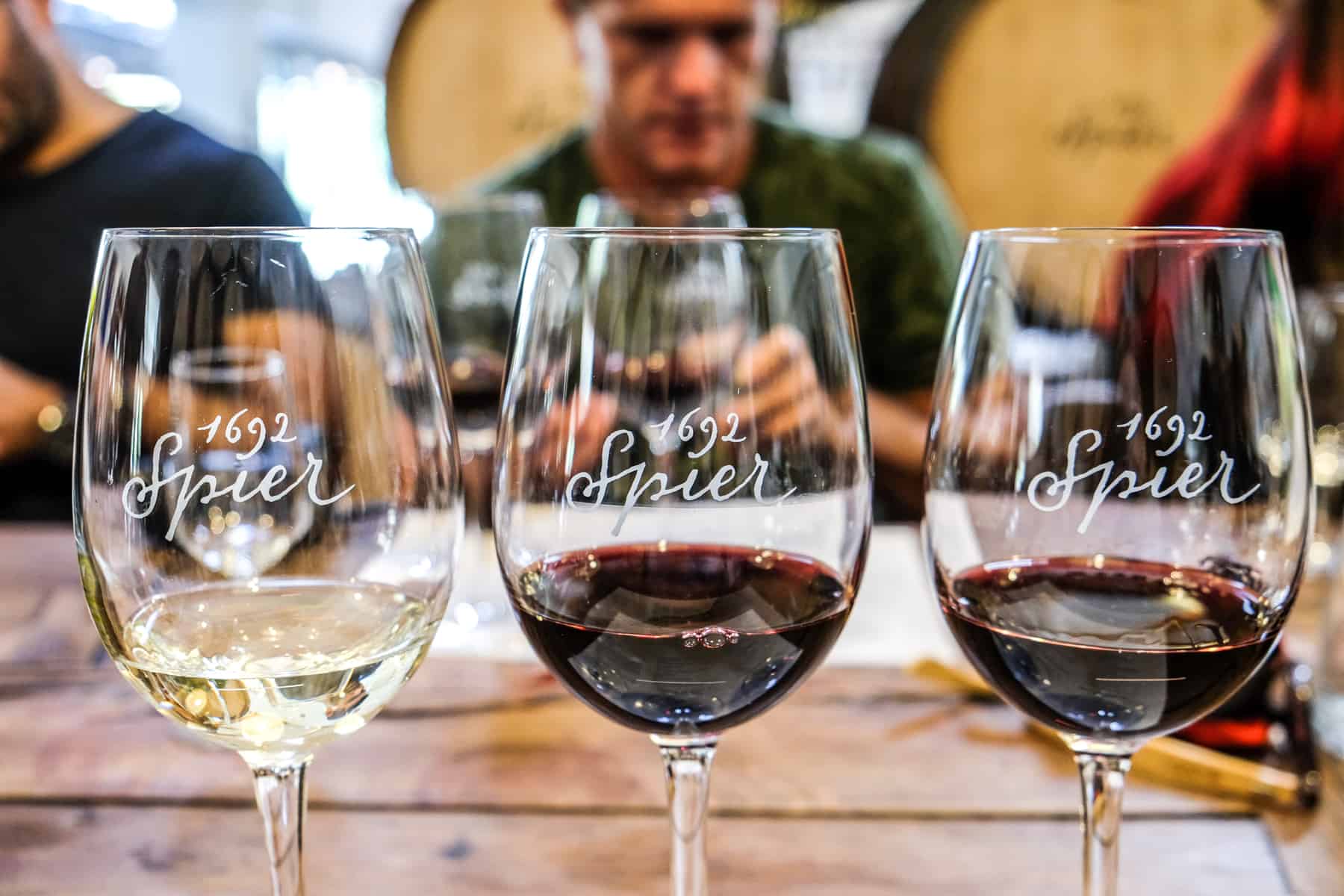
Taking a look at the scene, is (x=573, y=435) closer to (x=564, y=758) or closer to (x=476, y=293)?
(x=564, y=758)

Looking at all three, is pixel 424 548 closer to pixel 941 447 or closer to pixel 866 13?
pixel 941 447

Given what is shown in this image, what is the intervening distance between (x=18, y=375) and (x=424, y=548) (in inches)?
45.4

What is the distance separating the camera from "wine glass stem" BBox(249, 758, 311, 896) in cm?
36

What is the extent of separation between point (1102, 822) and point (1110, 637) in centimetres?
6

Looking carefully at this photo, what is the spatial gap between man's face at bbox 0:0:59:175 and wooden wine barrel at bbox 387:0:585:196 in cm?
52

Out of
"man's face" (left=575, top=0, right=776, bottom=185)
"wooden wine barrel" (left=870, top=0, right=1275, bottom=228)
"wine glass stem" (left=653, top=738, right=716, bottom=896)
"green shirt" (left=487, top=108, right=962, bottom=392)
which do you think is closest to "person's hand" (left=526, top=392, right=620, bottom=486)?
"wine glass stem" (left=653, top=738, right=716, bottom=896)

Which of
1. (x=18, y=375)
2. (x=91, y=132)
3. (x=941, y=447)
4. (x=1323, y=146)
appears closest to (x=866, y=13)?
(x=1323, y=146)

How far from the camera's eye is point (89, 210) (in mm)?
1506

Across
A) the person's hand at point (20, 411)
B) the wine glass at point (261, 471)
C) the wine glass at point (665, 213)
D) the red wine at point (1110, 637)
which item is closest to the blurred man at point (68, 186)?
the person's hand at point (20, 411)

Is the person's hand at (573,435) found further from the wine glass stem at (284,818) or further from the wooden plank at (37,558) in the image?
the wooden plank at (37,558)

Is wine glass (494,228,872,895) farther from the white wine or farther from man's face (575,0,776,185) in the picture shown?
man's face (575,0,776,185)

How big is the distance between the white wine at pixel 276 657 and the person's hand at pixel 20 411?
1.06m

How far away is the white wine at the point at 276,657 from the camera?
349mm

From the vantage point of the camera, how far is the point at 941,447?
392 mm
